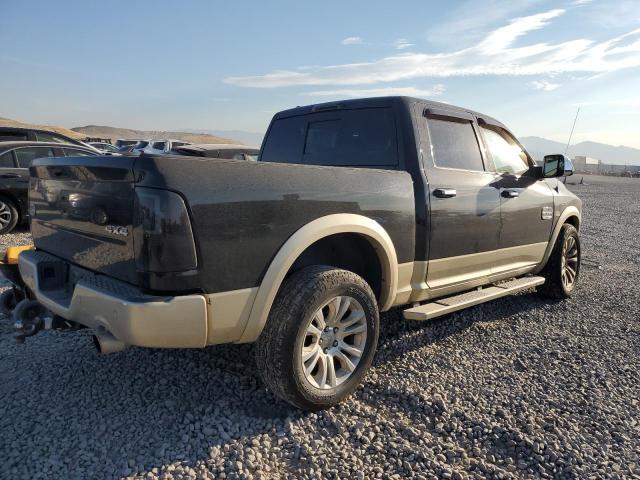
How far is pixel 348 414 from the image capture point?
9.32 feet

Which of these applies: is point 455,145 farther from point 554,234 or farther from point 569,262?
point 569,262

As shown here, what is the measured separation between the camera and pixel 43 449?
2.41 m

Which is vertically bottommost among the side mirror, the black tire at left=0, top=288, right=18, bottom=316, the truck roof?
the black tire at left=0, top=288, right=18, bottom=316

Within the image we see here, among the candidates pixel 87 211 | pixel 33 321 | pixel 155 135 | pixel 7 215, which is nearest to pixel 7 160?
pixel 7 215

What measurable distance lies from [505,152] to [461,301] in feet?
5.55

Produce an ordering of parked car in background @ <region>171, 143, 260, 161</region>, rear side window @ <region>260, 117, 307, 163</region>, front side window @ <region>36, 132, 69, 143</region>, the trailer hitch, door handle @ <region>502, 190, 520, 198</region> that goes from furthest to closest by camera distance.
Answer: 1. front side window @ <region>36, 132, 69, 143</region>
2. parked car in background @ <region>171, 143, 260, 161</region>
3. rear side window @ <region>260, 117, 307, 163</region>
4. door handle @ <region>502, 190, 520, 198</region>
5. the trailer hitch

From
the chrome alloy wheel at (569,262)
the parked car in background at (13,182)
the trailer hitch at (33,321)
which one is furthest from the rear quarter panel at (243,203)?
the parked car in background at (13,182)

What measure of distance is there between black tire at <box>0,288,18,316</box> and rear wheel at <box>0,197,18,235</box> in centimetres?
540

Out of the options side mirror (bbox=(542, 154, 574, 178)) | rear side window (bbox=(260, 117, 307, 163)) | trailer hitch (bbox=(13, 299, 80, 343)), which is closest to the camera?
trailer hitch (bbox=(13, 299, 80, 343))

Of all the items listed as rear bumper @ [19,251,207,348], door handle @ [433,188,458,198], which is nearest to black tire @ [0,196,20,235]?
rear bumper @ [19,251,207,348]

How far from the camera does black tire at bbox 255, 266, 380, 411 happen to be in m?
2.56

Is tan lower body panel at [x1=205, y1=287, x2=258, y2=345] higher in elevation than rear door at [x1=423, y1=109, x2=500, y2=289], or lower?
lower

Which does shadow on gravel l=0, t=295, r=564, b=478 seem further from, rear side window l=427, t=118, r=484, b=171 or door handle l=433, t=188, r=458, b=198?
rear side window l=427, t=118, r=484, b=171

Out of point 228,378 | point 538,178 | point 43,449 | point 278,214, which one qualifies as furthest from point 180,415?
point 538,178
